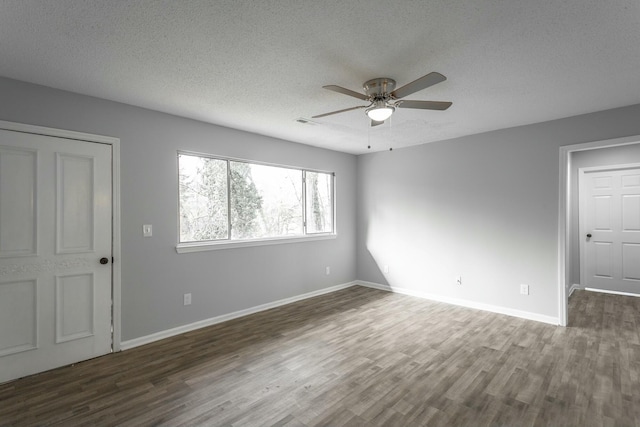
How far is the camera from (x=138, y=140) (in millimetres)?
3266

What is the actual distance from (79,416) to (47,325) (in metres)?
1.09

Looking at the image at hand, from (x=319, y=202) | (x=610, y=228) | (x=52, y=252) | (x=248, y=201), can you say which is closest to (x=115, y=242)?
(x=52, y=252)

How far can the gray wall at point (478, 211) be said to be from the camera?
382 centimetres

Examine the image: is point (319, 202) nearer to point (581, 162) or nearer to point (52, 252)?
point (52, 252)

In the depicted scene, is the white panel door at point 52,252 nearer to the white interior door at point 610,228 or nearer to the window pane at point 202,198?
the window pane at point 202,198

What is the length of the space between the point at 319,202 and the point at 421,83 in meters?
3.47

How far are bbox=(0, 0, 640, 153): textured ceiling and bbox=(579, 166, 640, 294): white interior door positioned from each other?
7.95 feet

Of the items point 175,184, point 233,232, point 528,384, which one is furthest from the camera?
point 233,232

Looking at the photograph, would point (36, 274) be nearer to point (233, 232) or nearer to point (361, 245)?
point (233, 232)

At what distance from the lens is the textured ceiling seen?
1736 mm

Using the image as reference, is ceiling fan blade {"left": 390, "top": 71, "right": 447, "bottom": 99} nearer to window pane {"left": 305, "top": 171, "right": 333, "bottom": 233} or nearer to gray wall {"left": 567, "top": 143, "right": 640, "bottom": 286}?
window pane {"left": 305, "top": 171, "right": 333, "bottom": 233}

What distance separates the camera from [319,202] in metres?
5.45

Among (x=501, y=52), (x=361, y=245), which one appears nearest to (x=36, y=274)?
(x=501, y=52)

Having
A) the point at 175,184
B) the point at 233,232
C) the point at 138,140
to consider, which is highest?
the point at 138,140
